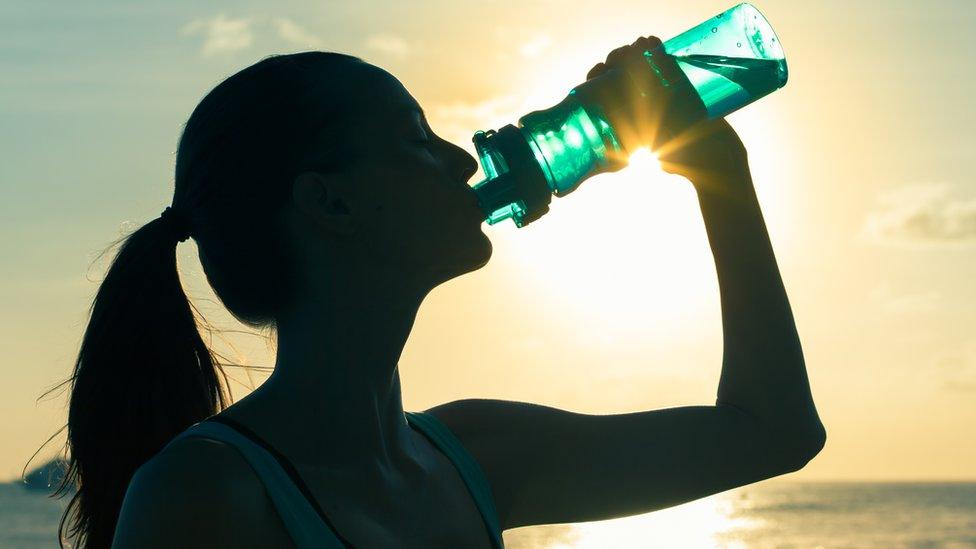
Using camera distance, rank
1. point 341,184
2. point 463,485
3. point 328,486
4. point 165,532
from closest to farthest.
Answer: point 165,532 → point 328,486 → point 341,184 → point 463,485

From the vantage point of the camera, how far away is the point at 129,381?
223cm

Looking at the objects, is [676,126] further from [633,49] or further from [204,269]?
[204,269]

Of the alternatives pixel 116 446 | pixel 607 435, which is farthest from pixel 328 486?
pixel 607 435

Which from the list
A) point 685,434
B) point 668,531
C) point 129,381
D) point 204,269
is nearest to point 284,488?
point 129,381

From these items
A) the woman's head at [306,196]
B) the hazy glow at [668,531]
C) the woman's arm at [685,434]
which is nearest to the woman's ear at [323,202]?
the woman's head at [306,196]

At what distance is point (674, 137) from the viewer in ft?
8.17

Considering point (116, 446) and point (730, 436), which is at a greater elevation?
point (116, 446)

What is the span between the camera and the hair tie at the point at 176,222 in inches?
90.4

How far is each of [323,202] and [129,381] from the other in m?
0.51

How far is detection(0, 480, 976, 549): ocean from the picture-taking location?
44.7 m

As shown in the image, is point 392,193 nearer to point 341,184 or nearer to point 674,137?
point 341,184

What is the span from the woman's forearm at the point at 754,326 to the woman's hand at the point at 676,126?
0.17 ft

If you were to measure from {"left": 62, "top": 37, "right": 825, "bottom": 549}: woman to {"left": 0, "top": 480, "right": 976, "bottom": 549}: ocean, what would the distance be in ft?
129

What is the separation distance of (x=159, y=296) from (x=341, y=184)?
1.43ft
